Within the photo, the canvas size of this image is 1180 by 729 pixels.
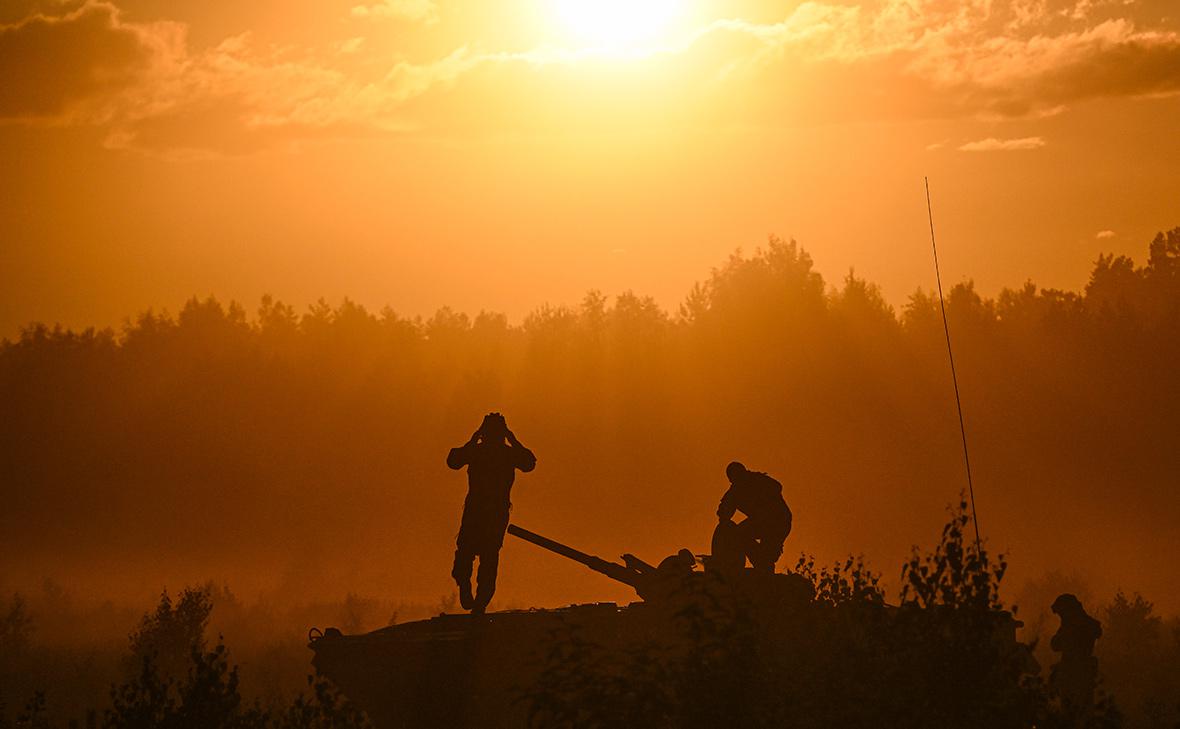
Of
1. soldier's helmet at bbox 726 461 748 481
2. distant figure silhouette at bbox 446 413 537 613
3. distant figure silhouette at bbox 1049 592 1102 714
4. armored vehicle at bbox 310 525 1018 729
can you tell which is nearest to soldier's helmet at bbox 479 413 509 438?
distant figure silhouette at bbox 446 413 537 613

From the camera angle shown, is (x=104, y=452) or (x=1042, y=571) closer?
(x=1042, y=571)

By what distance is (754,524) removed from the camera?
21.8 metres

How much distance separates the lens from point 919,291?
11425 cm

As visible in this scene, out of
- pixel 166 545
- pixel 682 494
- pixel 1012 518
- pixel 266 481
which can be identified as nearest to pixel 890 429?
pixel 1012 518

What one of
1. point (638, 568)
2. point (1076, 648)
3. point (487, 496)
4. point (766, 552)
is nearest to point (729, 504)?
point (766, 552)

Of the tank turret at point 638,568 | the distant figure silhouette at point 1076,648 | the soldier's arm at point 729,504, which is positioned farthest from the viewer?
the soldier's arm at point 729,504

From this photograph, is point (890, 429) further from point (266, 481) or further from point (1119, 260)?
point (266, 481)

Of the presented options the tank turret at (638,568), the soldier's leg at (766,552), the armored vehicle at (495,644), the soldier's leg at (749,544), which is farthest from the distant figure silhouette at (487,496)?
the soldier's leg at (766,552)

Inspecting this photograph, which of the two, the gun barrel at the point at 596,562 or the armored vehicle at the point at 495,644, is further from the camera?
the gun barrel at the point at 596,562

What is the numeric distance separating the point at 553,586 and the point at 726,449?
18.9m

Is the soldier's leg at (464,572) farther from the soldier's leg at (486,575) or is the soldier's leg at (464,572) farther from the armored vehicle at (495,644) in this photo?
the armored vehicle at (495,644)

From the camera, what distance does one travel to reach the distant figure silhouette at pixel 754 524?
2170 centimetres

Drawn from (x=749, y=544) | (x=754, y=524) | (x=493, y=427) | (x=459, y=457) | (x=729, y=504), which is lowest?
(x=749, y=544)

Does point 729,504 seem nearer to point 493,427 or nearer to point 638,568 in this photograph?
point 638,568
